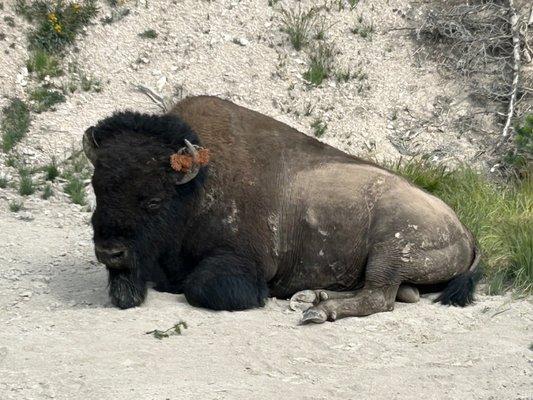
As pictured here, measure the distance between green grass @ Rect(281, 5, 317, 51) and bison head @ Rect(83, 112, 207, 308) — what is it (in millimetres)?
6770

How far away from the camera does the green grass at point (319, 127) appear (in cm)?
1371

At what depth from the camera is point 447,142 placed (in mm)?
14133

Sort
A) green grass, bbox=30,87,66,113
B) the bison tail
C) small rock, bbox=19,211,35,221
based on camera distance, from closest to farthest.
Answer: the bison tail
small rock, bbox=19,211,35,221
green grass, bbox=30,87,66,113

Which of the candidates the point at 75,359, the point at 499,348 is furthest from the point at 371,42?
the point at 75,359

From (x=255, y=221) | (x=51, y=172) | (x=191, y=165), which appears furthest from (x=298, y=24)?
(x=191, y=165)

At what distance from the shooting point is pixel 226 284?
8023 mm

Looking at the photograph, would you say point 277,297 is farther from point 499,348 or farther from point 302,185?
point 499,348

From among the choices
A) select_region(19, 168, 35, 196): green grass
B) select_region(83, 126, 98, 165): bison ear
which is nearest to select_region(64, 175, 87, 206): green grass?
select_region(19, 168, 35, 196): green grass

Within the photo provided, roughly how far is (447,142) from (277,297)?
6.15 metres

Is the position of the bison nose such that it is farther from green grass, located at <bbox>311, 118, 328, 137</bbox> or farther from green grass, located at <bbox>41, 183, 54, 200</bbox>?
green grass, located at <bbox>311, 118, 328, 137</bbox>

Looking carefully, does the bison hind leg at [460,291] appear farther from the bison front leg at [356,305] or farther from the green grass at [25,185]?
the green grass at [25,185]

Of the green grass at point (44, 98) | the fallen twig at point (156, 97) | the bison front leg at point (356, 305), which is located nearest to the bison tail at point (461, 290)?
the bison front leg at point (356, 305)

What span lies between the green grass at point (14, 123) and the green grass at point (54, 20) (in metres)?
1.16

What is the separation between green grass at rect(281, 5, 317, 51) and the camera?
48.4ft
